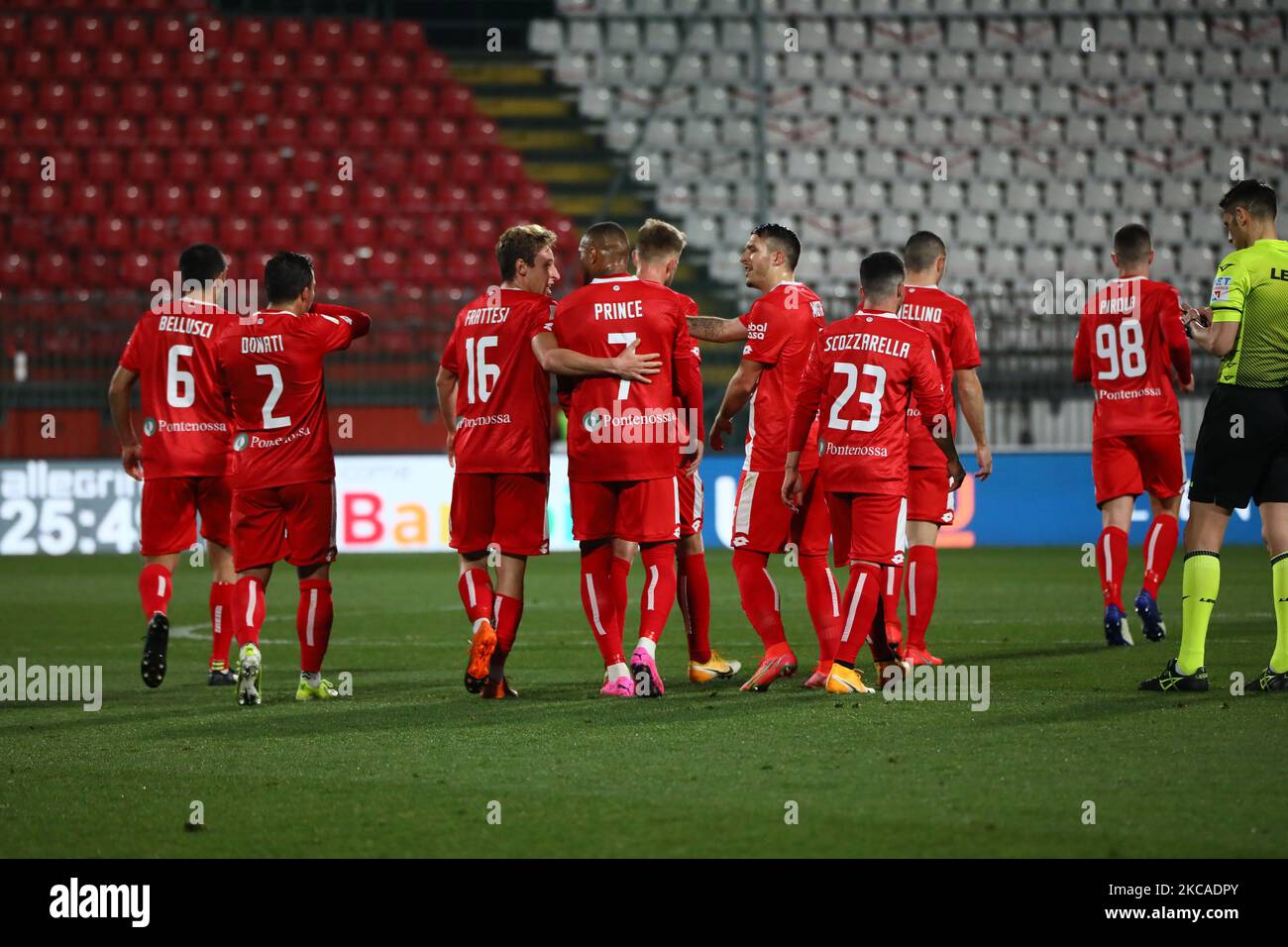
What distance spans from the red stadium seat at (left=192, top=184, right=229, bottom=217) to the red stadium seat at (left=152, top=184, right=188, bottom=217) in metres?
0.14

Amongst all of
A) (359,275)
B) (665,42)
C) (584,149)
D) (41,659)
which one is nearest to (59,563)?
(359,275)

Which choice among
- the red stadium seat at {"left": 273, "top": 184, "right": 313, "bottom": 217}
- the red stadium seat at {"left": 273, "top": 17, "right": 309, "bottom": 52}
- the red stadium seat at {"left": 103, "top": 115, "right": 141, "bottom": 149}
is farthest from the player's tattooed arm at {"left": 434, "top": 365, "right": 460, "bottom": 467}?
the red stadium seat at {"left": 273, "top": 17, "right": 309, "bottom": 52}

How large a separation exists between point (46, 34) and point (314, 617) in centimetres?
1951

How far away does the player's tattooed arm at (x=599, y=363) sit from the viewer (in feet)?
22.4

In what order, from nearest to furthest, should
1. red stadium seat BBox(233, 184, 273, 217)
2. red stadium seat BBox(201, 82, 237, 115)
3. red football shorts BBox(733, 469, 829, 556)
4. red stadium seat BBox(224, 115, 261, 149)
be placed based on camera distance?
red football shorts BBox(733, 469, 829, 556), red stadium seat BBox(233, 184, 273, 217), red stadium seat BBox(224, 115, 261, 149), red stadium seat BBox(201, 82, 237, 115)

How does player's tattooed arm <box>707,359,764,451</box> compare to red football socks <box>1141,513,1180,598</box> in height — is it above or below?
above

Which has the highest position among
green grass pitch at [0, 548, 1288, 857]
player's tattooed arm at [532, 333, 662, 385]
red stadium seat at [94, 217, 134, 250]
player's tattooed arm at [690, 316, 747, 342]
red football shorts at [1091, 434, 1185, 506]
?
red stadium seat at [94, 217, 134, 250]

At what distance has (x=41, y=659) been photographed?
8.95 meters

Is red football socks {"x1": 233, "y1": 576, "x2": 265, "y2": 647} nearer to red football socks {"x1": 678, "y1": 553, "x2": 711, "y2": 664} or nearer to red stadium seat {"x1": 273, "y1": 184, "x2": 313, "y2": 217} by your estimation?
red football socks {"x1": 678, "y1": 553, "x2": 711, "y2": 664}

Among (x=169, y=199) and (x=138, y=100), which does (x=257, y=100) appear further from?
(x=169, y=199)

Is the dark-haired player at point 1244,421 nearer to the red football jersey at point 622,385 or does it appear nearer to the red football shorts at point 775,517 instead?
the red football shorts at point 775,517

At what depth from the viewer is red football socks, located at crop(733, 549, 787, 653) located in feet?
24.1

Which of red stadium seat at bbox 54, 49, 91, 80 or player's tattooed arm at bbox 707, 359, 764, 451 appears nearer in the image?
player's tattooed arm at bbox 707, 359, 764, 451
